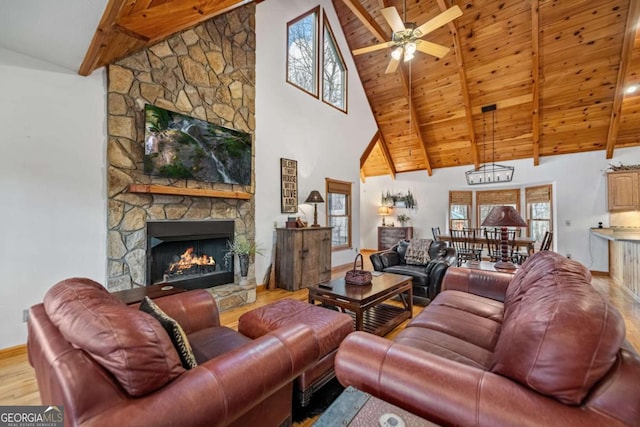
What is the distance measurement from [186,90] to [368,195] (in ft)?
23.1

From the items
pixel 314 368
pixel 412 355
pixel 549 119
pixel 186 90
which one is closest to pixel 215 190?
pixel 186 90

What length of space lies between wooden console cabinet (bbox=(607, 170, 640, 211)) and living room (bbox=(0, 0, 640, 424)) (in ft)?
0.86

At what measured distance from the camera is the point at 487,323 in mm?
1979

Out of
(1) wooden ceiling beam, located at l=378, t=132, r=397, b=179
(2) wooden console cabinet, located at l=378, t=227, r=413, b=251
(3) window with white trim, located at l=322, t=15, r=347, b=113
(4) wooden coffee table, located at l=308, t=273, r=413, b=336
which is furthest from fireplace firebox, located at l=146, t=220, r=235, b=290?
(2) wooden console cabinet, located at l=378, t=227, r=413, b=251

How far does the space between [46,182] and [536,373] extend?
12.4 ft

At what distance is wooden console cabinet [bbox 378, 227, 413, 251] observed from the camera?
8.37 meters

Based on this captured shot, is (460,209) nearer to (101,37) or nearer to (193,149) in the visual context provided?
(193,149)

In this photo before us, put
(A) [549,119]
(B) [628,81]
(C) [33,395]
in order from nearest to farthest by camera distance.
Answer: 1. (C) [33,395]
2. (B) [628,81]
3. (A) [549,119]

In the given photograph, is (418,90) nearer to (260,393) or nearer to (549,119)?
(549,119)

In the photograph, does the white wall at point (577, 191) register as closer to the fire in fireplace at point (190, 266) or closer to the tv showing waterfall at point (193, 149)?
the tv showing waterfall at point (193, 149)

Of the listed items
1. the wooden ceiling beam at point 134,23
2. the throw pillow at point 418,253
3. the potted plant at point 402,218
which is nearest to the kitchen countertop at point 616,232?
the throw pillow at point 418,253

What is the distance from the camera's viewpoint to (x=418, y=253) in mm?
4305

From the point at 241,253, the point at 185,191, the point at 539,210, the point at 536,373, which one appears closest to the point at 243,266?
the point at 241,253

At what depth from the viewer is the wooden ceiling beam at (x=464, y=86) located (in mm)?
5108
